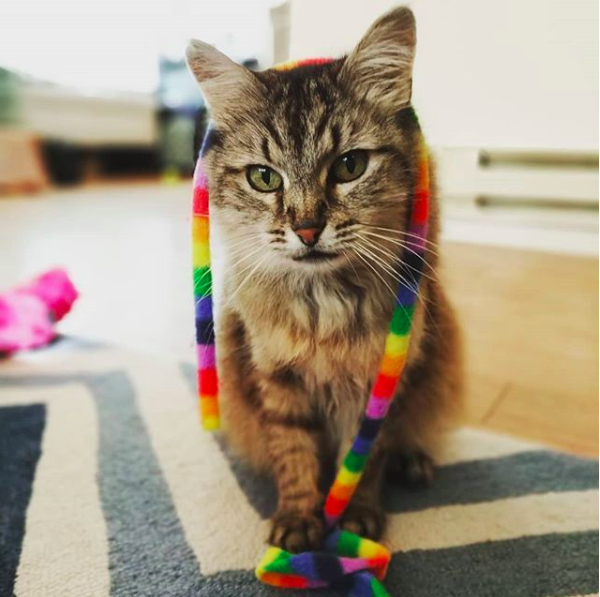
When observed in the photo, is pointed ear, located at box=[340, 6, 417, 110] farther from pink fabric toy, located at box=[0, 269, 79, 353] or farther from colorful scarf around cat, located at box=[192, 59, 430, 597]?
pink fabric toy, located at box=[0, 269, 79, 353]

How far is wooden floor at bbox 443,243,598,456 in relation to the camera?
1.21 metres

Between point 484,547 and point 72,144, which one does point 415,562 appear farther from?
point 72,144

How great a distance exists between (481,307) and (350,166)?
117 cm

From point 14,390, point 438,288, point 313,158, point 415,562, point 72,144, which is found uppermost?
point 72,144

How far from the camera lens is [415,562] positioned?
81 cm

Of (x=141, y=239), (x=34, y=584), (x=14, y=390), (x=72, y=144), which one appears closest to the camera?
(x=34, y=584)

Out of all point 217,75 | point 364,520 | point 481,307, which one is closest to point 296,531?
point 364,520

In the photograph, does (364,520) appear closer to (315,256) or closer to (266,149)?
(315,256)

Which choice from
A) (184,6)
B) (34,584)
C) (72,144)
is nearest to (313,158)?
(34,584)

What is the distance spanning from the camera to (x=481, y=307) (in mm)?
1818

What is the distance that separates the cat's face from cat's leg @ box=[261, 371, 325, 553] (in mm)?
201

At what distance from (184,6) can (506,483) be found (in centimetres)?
249

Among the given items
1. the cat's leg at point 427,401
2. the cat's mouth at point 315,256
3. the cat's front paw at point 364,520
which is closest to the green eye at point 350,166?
the cat's mouth at point 315,256

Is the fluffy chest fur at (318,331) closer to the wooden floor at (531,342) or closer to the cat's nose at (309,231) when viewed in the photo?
the cat's nose at (309,231)
